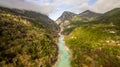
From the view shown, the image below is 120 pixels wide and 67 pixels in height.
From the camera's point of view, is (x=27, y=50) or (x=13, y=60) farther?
(x=27, y=50)

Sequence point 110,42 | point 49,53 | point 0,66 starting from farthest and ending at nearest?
1. point 110,42
2. point 49,53
3. point 0,66

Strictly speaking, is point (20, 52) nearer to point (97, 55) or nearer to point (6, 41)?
point (6, 41)

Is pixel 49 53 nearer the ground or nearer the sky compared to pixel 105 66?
nearer the sky

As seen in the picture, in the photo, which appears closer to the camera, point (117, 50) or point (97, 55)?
point (97, 55)

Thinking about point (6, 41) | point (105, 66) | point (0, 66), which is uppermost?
point (6, 41)

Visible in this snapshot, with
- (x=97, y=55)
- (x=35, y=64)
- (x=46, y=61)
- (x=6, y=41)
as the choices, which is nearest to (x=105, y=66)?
(x=97, y=55)

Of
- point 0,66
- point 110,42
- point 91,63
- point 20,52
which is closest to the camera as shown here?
point 0,66

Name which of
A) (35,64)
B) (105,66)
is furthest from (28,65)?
(105,66)

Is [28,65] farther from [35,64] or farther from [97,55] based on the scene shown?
[97,55]

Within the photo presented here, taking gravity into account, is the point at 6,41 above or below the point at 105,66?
above
